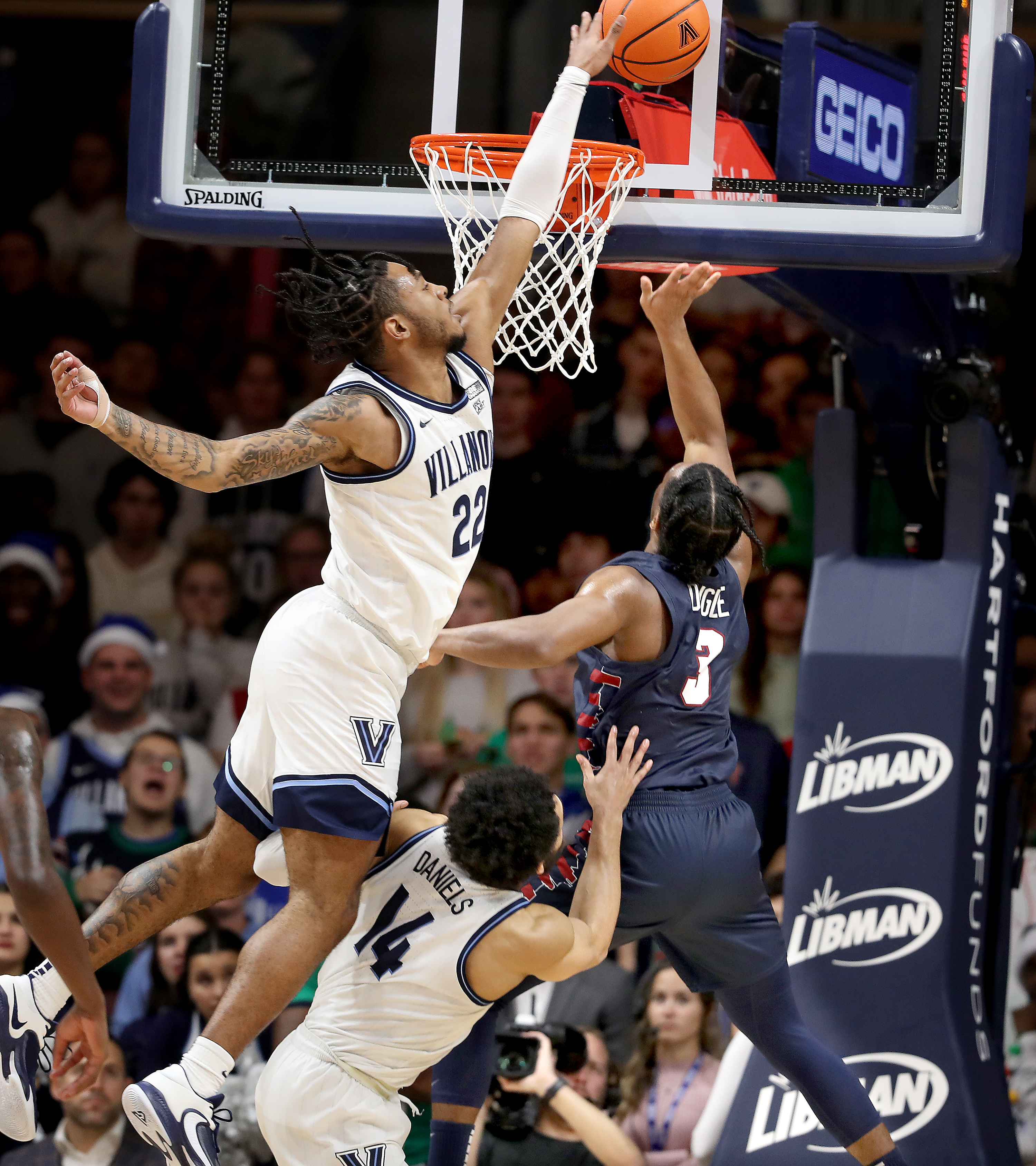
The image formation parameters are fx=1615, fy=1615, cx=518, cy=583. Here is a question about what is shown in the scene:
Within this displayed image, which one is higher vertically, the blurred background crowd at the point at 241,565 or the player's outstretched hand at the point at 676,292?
the player's outstretched hand at the point at 676,292

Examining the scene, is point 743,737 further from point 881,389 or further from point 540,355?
point 540,355

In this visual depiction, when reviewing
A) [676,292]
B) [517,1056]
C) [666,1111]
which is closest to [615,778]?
[676,292]

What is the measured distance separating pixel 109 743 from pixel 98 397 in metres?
4.19

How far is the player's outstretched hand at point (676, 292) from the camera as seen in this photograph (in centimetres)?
465

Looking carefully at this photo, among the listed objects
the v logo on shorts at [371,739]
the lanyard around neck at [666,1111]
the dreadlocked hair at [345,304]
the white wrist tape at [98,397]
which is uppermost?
the dreadlocked hair at [345,304]

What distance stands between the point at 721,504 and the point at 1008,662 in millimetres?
1955

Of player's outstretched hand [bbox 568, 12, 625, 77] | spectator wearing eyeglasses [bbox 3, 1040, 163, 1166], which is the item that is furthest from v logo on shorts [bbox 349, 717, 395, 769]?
spectator wearing eyeglasses [bbox 3, 1040, 163, 1166]

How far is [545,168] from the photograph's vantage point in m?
4.27

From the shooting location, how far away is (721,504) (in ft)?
14.3

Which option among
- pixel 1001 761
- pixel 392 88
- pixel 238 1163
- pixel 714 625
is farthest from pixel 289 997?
pixel 392 88

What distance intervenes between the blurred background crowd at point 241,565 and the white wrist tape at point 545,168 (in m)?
2.04

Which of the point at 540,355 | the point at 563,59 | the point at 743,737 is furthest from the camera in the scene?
the point at 563,59

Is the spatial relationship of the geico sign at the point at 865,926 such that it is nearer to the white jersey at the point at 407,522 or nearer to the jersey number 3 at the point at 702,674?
the jersey number 3 at the point at 702,674

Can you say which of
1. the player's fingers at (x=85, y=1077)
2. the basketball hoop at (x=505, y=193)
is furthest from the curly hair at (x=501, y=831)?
the basketball hoop at (x=505, y=193)
